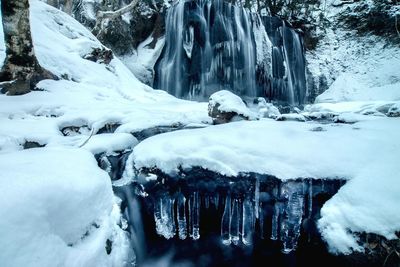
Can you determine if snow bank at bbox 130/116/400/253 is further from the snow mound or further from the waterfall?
the waterfall

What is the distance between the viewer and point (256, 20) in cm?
1202

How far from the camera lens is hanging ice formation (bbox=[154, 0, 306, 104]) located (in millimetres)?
11203

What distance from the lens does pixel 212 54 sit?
11.3m

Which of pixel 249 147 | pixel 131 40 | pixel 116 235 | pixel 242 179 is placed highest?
pixel 131 40

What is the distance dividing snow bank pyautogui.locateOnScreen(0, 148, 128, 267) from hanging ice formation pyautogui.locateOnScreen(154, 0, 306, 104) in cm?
905

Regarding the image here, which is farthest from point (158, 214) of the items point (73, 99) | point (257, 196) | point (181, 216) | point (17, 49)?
point (17, 49)

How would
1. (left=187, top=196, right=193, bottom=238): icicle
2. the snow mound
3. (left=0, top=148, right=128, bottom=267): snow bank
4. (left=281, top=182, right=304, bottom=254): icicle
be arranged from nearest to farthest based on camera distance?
1. (left=0, top=148, right=128, bottom=267): snow bank
2. (left=281, top=182, right=304, bottom=254): icicle
3. (left=187, top=196, right=193, bottom=238): icicle
4. the snow mound

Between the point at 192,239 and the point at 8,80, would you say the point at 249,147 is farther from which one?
the point at 8,80

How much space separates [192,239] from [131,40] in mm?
10959

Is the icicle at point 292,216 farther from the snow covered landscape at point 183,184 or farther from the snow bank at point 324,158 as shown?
the snow bank at point 324,158

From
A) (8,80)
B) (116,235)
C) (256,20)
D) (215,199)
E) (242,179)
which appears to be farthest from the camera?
(256,20)

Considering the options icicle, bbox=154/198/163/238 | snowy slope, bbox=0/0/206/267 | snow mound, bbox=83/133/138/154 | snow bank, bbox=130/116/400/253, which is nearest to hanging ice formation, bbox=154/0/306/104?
snowy slope, bbox=0/0/206/267

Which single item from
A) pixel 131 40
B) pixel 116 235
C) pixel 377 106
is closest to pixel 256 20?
pixel 131 40

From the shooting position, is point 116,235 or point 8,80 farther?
point 8,80
